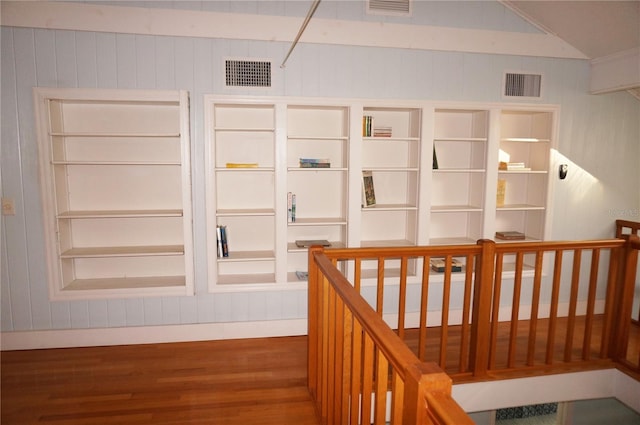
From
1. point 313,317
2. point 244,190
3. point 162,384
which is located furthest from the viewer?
point 244,190

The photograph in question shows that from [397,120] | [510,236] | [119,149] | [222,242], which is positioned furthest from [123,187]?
[510,236]

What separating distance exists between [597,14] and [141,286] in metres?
4.41

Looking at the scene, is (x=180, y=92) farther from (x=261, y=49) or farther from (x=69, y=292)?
(x=69, y=292)

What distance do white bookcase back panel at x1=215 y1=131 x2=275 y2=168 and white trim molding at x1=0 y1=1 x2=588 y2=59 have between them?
82 centimetres

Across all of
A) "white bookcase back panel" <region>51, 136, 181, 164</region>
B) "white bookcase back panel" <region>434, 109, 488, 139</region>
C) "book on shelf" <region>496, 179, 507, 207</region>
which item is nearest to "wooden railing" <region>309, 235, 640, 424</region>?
"book on shelf" <region>496, 179, 507, 207</region>

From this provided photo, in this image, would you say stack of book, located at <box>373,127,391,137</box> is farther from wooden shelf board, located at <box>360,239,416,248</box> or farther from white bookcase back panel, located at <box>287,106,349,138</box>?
wooden shelf board, located at <box>360,239,416,248</box>

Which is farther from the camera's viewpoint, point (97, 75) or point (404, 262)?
point (97, 75)

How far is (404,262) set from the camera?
8.17 ft

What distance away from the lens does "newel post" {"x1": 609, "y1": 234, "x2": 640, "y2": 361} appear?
278 centimetres

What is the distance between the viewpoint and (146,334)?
3.40 metres

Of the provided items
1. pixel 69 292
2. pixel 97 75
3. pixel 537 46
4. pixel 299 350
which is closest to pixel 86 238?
pixel 69 292

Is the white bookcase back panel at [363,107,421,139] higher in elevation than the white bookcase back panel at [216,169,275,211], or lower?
higher

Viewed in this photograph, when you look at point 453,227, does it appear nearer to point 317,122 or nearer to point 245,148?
point 317,122

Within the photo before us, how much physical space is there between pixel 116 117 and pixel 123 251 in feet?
3.77
